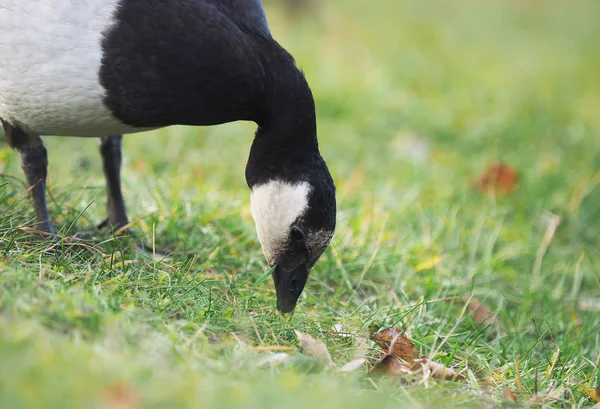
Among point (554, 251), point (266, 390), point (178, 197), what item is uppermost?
point (266, 390)

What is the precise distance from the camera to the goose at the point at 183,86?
3.10m

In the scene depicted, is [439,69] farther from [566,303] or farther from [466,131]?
[566,303]

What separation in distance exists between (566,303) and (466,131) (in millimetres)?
2796

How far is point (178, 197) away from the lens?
14.2 feet

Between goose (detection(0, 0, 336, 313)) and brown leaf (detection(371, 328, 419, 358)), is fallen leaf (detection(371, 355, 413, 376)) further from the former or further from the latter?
goose (detection(0, 0, 336, 313))

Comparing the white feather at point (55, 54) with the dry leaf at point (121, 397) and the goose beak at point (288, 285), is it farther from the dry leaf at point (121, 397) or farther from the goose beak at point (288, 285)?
the dry leaf at point (121, 397)

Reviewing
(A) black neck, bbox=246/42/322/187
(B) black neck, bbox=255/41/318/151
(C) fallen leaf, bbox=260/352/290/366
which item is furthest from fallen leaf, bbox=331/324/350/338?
(B) black neck, bbox=255/41/318/151

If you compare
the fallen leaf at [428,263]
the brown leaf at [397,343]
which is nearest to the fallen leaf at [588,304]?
the fallen leaf at [428,263]

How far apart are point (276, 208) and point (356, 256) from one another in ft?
3.49

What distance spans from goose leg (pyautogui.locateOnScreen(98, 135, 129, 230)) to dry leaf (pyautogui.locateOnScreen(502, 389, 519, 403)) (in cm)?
212

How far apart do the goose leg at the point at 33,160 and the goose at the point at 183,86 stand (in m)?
0.21

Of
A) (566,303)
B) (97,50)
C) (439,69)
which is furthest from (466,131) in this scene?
(97,50)

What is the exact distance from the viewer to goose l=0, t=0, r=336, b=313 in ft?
10.2

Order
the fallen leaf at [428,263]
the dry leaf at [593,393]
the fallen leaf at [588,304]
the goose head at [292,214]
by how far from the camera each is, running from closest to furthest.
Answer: the dry leaf at [593,393] < the goose head at [292,214] < the fallen leaf at [428,263] < the fallen leaf at [588,304]
